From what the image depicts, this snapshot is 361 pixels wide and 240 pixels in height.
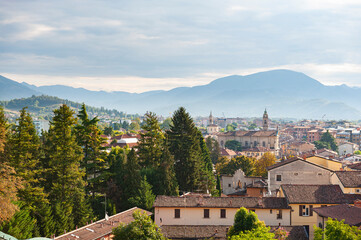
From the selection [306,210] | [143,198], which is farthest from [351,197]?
[143,198]

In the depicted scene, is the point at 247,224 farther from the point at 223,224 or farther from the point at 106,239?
the point at 106,239

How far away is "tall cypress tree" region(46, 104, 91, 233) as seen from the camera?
33500mm

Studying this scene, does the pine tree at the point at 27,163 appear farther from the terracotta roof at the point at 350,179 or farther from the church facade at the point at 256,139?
the church facade at the point at 256,139

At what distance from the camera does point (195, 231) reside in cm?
3067

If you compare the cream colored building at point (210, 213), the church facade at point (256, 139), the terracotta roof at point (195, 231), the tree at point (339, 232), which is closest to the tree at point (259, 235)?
the tree at point (339, 232)

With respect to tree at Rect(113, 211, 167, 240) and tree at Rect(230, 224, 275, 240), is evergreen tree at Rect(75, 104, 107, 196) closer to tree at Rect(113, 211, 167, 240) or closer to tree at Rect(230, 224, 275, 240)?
tree at Rect(113, 211, 167, 240)

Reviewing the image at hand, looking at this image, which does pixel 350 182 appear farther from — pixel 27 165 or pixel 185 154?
pixel 27 165

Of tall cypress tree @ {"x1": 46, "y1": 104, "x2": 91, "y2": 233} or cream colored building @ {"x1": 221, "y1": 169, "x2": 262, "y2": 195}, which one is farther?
cream colored building @ {"x1": 221, "y1": 169, "x2": 262, "y2": 195}

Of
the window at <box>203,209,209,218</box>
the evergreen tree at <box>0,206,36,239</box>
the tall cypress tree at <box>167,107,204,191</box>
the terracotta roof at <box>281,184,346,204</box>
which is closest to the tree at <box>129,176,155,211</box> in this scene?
the window at <box>203,209,209,218</box>

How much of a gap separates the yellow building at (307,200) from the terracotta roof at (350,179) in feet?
5.96

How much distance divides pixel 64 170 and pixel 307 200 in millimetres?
20178

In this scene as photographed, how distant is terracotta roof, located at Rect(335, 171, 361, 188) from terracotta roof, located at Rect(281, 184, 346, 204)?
1.51 m

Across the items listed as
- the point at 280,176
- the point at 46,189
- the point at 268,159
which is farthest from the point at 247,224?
the point at 268,159

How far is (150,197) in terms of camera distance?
1538 inches
